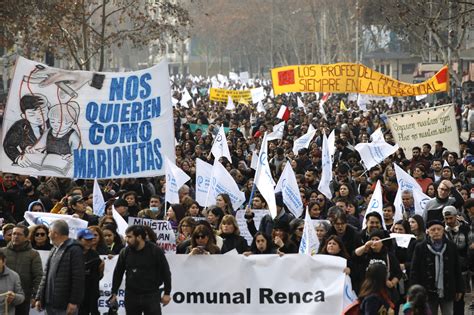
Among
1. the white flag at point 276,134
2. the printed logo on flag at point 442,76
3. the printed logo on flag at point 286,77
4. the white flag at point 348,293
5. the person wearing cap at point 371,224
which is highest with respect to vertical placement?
the printed logo on flag at point 286,77

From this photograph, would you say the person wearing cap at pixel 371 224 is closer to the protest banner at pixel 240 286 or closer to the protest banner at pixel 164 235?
the protest banner at pixel 240 286

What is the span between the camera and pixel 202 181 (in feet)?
53.5

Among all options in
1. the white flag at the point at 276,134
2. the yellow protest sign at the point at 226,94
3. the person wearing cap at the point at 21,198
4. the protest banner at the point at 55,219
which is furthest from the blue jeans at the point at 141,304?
the yellow protest sign at the point at 226,94

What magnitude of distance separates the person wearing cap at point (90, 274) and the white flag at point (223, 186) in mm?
4124

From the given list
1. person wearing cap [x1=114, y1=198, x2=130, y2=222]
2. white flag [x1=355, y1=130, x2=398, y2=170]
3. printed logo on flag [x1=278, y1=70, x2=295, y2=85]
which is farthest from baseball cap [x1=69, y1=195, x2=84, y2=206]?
printed logo on flag [x1=278, y1=70, x2=295, y2=85]

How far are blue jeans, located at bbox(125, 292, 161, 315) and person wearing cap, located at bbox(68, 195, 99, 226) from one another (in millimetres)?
2873

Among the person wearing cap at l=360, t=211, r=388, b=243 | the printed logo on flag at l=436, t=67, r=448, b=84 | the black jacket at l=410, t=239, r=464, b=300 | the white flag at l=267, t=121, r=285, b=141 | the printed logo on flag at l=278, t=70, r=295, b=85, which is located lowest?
the black jacket at l=410, t=239, r=464, b=300

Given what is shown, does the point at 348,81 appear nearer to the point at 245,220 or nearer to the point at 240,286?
the point at 245,220

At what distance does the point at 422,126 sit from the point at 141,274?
552 inches

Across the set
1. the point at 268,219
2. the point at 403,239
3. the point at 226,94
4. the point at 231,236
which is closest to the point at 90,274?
the point at 231,236

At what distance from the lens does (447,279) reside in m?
10.9

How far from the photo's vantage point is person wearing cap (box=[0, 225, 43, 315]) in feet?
35.1

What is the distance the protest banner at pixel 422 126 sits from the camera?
23.7 meters

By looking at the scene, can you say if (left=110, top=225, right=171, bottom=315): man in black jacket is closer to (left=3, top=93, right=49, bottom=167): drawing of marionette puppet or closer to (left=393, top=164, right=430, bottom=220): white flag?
(left=393, top=164, right=430, bottom=220): white flag
